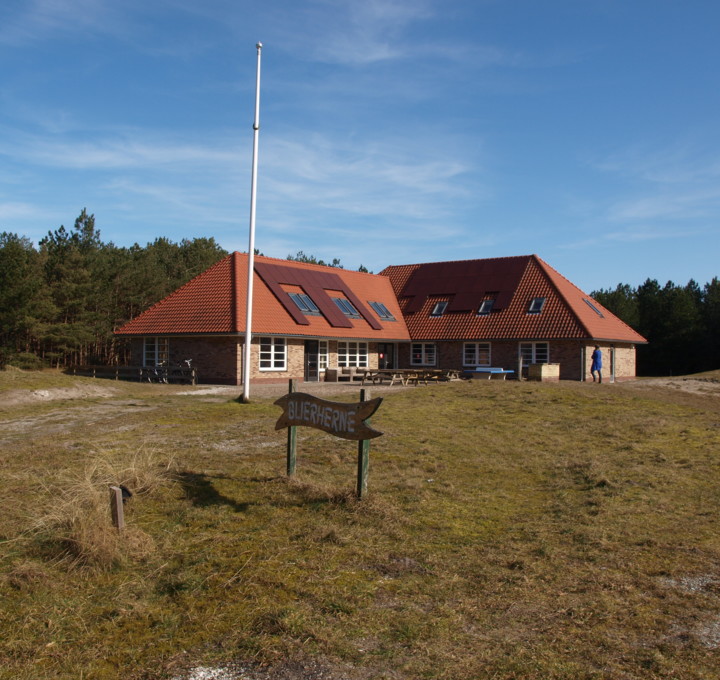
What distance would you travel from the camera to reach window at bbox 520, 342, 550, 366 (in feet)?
118

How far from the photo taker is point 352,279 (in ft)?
139

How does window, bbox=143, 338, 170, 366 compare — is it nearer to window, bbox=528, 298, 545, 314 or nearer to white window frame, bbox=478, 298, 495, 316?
white window frame, bbox=478, 298, 495, 316

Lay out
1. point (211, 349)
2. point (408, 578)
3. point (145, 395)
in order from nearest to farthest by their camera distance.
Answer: point (408, 578) → point (145, 395) → point (211, 349)

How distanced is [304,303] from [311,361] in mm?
3123

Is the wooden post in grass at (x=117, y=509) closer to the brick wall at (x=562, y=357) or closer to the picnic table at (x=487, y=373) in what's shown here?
the picnic table at (x=487, y=373)

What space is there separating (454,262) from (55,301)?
25983 mm

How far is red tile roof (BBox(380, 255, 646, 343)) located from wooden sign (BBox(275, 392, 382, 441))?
87.7ft

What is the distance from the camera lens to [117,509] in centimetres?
703

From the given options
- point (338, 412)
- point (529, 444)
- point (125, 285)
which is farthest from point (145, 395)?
point (125, 285)

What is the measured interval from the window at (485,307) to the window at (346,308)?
6.89m

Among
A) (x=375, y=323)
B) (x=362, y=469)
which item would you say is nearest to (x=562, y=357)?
(x=375, y=323)

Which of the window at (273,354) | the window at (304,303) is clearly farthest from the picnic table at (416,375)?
the window at (304,303)

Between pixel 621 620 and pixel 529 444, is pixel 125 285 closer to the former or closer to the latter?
pixel 529 444

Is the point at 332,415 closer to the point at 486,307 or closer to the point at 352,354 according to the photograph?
the point at 352,354
